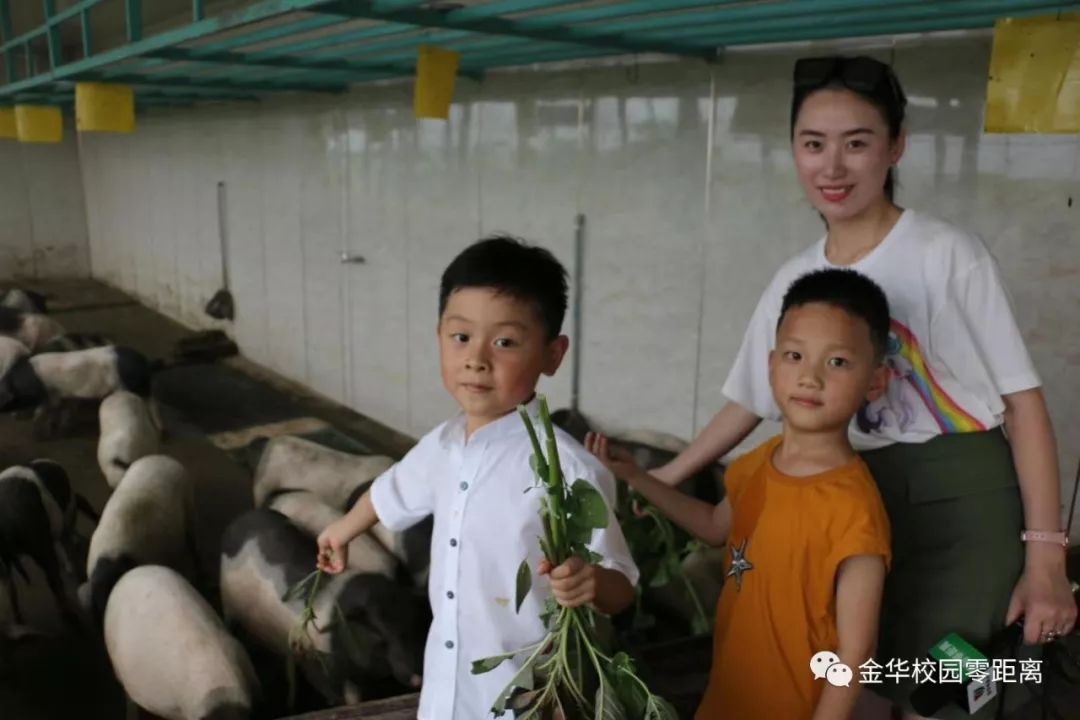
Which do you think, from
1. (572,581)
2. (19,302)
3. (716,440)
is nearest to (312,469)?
(716,440)

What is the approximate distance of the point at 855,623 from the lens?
143 cm

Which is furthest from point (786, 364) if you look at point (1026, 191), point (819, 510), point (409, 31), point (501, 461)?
point (409, 31)

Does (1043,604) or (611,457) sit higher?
(611,457)

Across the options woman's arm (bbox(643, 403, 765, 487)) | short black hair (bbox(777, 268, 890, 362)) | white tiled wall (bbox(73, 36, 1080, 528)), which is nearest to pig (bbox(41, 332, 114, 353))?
white tiled wall (bbox(73, 36, 1080, 528))

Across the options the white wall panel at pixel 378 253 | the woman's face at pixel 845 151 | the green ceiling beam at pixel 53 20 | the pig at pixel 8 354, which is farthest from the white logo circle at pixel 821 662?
the pig at pixel 8 354

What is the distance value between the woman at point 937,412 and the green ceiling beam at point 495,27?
127cm

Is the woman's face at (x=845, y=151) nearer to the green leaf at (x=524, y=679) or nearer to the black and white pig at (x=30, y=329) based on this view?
the green leaf at (x=524, y=679)

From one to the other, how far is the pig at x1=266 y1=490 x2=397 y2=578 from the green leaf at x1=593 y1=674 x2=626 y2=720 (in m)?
1.67

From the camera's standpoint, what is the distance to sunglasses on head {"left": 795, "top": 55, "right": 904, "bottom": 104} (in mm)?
1521

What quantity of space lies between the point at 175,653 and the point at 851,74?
2383 millimetres

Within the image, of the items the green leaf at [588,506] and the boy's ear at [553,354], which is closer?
the green leaf at [588,506]

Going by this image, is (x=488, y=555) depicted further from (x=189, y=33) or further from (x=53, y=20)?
(x=53, y=20)

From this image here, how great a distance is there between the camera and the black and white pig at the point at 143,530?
10.9ft

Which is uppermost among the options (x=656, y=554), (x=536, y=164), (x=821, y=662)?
(x=536, y=164)
